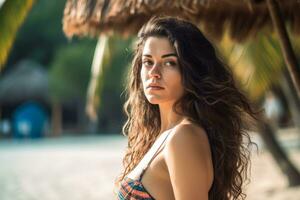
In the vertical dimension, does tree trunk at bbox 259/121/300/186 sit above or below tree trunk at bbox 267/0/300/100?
below

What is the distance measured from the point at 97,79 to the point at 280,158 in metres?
3.00

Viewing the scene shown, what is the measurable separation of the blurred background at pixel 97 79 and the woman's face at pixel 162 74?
26 cm

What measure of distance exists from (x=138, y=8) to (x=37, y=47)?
85.4 ft

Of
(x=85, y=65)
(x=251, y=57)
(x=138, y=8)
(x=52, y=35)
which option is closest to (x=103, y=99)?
(x=85, y=65)

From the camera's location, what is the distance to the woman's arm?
164cm

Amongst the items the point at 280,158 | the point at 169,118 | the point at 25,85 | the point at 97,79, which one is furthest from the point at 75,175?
the point at 25,85

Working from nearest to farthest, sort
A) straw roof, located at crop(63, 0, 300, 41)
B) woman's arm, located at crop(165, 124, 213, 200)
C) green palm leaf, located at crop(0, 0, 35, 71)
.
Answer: woman's arm, located at crop(165, 124, 213, 200), straw roof, located at crop(63, 0, 300, 41), green palm leaf, located at crop(0, 0, 35, 71)

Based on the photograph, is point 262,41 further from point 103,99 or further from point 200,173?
point 103,99

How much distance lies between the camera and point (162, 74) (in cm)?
184

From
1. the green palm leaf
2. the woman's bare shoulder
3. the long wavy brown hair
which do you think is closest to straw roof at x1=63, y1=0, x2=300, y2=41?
the green palm leaf

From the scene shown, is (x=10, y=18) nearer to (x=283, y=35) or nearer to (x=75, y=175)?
(x=283, y=35)

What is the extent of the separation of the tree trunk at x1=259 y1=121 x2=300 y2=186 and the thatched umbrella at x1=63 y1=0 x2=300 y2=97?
183 inches

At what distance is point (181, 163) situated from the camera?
1.64m

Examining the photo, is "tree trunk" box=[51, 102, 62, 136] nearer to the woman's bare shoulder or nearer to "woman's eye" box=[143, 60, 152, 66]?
"woman's eye" box=[143, 60, 152, 66]
